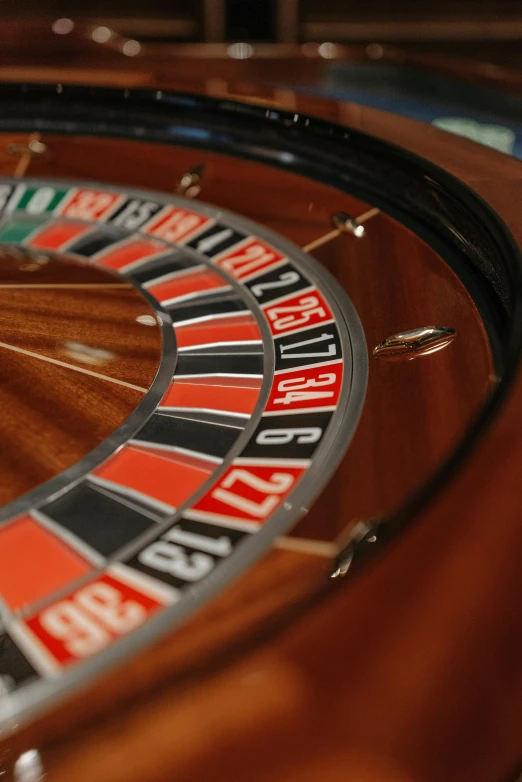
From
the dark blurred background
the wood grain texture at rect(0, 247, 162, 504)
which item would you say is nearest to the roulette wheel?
the wood grain texture at rect(0, 247, 162, 504)

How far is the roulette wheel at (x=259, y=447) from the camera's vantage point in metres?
0.53

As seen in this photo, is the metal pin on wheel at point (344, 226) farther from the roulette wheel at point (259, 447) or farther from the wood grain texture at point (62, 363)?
the wood grain texture at point (62, 363)

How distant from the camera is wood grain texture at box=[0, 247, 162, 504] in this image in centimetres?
93

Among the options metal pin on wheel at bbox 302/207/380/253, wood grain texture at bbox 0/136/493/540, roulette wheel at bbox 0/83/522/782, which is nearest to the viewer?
roulette wheel at bbox 0/83/522/782

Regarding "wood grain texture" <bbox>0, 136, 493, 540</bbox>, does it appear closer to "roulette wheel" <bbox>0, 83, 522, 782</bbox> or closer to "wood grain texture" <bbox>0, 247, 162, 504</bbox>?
"roulette wheel" <bbox>0, 83, 522, 782</bbox>

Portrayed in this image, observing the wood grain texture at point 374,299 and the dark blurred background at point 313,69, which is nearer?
the wood grain texture at point 374,299

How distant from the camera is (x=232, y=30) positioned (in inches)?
170

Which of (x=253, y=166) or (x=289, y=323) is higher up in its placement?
(x=253, y=166)

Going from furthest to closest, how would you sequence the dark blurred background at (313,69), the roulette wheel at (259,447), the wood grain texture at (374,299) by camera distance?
the dark blurred background at (313,69) → the wood grain texture at (374,299) → the roulette wheel at (259,447)

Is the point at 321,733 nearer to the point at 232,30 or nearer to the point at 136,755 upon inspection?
the point at 136,755

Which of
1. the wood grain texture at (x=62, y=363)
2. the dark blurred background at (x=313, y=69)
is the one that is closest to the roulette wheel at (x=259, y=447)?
the wood grain texture at (x=62, y=363)

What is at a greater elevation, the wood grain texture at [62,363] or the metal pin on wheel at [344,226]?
the metal pin on wheel at [344,226]

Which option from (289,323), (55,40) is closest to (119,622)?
(289,323)

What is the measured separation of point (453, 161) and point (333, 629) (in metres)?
1.13
